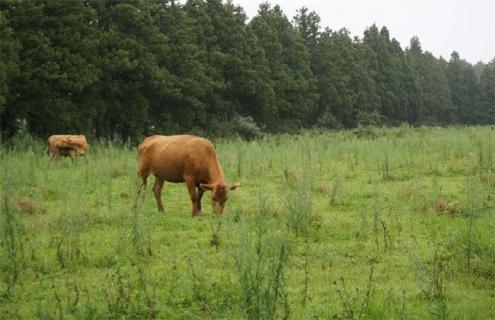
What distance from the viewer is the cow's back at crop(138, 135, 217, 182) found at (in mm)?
10016

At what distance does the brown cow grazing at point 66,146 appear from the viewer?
63.8 ft

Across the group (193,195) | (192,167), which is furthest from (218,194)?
A: (192,167)

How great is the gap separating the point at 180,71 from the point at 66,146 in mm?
12428

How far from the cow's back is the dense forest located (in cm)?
1173

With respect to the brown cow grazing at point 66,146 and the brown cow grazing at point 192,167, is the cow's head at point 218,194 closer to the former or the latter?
the brown cow grazing at point 192,167

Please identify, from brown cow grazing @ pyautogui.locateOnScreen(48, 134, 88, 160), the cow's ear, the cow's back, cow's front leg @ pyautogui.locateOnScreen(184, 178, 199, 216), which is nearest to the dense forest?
brown cow grazing @ pyautogui.locateOnScreen(48, 134, 88, 160)

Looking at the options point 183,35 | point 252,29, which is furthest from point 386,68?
point 183,35

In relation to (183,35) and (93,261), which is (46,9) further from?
(93,261)

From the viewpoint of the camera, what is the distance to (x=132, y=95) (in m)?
28.0

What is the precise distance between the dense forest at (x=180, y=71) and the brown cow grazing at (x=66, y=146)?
2.70 meters

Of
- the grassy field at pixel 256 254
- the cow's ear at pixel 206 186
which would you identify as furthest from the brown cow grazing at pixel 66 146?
the cow's ear at pixel 206 186

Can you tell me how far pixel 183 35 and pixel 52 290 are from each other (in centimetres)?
2670

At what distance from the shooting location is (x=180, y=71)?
101 feet

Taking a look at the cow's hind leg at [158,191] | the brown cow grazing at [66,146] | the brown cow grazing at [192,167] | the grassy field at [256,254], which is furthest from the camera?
the brown cow grazing at [66,146]
